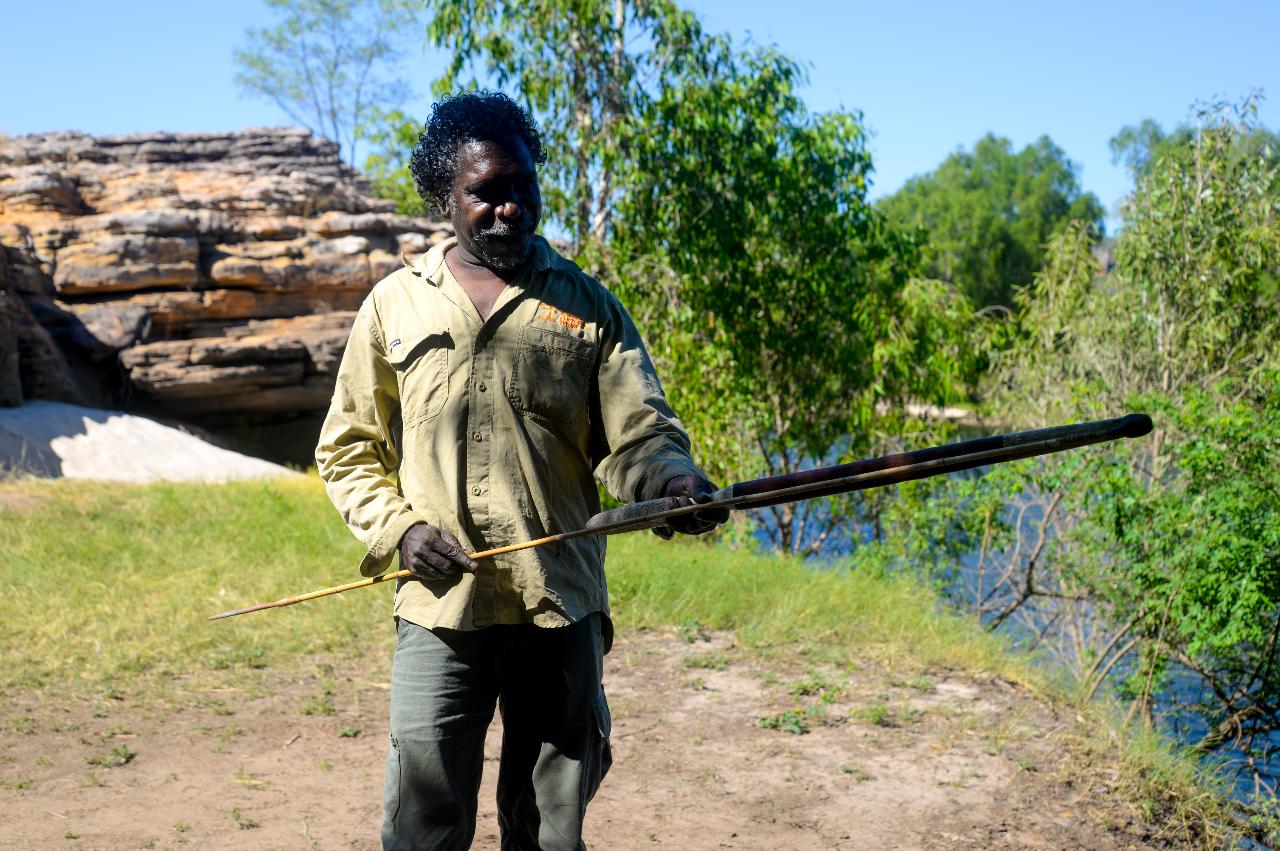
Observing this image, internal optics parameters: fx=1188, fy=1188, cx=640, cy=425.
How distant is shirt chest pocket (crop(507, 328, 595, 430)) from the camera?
2.50 metres

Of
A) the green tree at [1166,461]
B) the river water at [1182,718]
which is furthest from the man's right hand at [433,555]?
the river water at [1182,718]

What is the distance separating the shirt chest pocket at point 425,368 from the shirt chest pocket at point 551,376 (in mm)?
148

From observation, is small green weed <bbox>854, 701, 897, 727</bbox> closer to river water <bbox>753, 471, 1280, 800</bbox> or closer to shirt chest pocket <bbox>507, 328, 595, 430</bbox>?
river water <bbox>753, 471, 1280, 800</bbox>

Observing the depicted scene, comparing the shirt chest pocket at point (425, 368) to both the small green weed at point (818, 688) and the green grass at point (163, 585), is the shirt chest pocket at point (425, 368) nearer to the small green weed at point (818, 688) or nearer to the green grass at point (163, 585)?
the small green weed at point (818, 688)

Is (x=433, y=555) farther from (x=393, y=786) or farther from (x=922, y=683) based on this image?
(x=922, y=683)

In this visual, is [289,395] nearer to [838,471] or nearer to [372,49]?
[838,471]

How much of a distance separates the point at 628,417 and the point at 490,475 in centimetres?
32

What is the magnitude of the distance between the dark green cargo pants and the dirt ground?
1.45 meters

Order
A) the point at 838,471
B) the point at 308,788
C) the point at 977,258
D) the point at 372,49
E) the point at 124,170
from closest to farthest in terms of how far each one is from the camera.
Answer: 1. the point at 838,471
2. the point at 308,788
3. the point at 124,170
4. the point at 372,49
5. the point at 977,258

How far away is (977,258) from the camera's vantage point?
1836 inches

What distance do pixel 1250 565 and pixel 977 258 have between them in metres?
41.7

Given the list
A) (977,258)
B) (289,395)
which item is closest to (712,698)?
(289,395)

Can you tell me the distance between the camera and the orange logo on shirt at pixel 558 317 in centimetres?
253

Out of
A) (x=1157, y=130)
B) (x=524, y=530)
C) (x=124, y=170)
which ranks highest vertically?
(x=1157, y=130)
